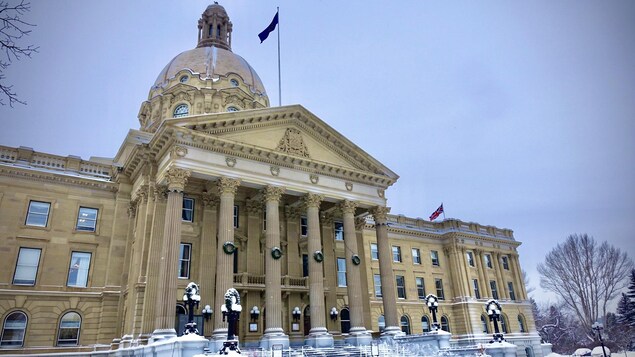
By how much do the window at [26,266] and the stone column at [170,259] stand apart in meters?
9.75

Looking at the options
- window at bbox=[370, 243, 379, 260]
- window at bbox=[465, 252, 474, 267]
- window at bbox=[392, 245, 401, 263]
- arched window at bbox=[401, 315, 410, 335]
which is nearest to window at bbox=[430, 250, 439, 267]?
window at bbox=[465, 252, 474, 267]

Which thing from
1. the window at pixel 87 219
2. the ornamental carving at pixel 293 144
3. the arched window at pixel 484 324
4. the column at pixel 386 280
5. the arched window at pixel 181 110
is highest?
the arched window at pixel 181 110

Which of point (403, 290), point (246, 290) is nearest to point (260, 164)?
point (246, 290)

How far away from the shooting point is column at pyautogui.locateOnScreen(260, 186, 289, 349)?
24.9 metres

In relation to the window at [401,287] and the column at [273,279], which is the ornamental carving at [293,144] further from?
the window at [401,287]

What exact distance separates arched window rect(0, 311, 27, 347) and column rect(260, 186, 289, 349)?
1476 centimetres

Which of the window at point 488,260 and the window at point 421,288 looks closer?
the window at point 421,288

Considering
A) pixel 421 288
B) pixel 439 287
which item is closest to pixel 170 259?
pixel 421 288

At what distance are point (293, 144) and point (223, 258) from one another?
10.2 meters

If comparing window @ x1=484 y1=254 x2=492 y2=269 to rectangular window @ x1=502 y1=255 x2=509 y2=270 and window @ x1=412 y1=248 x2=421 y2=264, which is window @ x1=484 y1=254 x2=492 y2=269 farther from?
window @ x1=412 y1=248 x2=421 y2=264

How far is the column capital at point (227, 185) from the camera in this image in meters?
26.9

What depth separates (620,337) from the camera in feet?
192

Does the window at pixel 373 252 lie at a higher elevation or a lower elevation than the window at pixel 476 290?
higher

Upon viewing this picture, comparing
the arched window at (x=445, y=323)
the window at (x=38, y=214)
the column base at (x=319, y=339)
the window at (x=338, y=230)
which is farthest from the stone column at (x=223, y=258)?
the arched window at (x=445, y=323)
